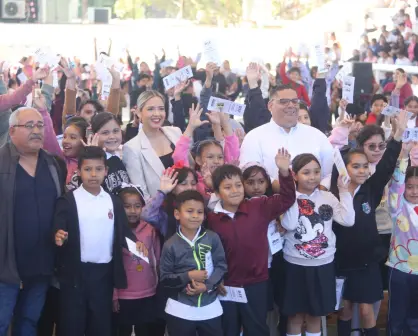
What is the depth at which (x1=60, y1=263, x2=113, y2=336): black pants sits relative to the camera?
456cm

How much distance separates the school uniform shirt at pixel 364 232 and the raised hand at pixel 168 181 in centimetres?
115

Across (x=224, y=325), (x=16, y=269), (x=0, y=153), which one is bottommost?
(x=224, y=325)

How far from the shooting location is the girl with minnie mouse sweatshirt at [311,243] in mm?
4879

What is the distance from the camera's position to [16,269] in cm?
444

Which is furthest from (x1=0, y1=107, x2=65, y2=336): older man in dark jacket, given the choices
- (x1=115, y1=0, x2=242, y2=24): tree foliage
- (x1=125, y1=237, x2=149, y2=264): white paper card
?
(x1=115, y1=0, x2=242, y2=24): tree foliage

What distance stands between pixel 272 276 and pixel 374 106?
3.95 metres

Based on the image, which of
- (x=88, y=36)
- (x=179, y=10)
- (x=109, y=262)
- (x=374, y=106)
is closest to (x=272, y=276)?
(x=109, y=262)

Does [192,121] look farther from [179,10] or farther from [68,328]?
[179,10]

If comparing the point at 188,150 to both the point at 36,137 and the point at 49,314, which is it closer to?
the point at 36,137

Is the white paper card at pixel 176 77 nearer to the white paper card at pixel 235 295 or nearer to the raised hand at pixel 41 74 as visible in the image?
the raised hand at pixel 41 74

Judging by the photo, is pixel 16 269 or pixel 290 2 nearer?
pixel 16 269

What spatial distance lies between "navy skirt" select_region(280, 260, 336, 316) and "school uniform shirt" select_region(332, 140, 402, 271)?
16 centimetres

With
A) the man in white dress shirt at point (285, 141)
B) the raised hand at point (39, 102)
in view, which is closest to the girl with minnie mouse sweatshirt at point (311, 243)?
the man in white dress shirt at point (285, 141)

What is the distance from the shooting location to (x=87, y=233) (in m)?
4.55
